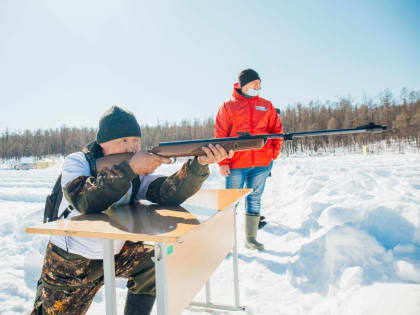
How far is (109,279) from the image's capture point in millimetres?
1293

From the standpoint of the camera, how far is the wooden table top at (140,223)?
42.4 inches

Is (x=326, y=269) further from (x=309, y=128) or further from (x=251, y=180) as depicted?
(x=309, y=128)

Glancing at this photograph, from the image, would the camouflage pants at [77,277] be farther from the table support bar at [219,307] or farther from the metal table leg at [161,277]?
the table support bar at [219,307]

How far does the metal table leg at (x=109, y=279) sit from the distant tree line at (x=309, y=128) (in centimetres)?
2638

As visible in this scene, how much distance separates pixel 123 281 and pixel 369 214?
2906 mm

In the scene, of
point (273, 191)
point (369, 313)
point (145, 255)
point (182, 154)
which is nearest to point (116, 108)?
point (182, 154)

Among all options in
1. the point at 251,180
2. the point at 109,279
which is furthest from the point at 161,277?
the point at 251,180

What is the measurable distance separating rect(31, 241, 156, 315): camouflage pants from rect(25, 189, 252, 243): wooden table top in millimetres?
309

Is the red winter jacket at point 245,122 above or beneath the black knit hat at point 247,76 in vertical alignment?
beneath

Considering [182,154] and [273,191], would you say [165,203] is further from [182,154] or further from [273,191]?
[273,191]

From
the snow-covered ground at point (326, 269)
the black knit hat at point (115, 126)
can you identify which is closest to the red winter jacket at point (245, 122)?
the snow-covered ground at point (326, 269)

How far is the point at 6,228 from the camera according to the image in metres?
4.44

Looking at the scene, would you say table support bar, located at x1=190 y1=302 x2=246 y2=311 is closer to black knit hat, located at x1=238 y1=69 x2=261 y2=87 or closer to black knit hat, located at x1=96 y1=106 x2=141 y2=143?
black knit hat, located at x1=96 y1=106 x2=141 y2=143

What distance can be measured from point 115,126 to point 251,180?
2188mm
